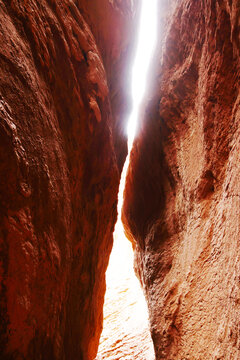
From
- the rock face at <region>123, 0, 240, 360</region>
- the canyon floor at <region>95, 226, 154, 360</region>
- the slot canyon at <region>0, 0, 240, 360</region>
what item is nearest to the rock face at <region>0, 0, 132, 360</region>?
the slot canyon at <region>0, 0, 240, 360</region>

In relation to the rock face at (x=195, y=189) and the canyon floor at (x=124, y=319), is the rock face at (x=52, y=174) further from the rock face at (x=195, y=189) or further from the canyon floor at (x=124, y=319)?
the canyon floor at (x=124, y=319)

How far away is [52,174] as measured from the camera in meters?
2.82

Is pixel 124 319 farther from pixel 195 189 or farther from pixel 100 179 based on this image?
pixel 195 189

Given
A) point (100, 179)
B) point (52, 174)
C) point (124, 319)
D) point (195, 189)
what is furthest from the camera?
point (124, 319)

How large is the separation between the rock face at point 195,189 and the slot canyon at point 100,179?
0.08 feet

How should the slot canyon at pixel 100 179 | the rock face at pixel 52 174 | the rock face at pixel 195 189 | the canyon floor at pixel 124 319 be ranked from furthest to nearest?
the canyon floor at pixel 124 319, the rock face at pixel 195 189, the slot canyon at pixel 100 179, the rock face at pixel 52 174

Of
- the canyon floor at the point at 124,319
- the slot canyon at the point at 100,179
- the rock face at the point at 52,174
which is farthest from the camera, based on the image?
the canyon floor at the point at 124,319

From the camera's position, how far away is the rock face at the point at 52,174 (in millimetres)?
2145

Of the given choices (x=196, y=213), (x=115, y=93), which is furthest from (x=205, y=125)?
(x=115, y=93)

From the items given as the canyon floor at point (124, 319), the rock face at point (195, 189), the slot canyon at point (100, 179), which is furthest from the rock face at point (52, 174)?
the canyon floor at point (124, 319)

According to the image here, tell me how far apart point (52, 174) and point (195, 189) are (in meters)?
2.10

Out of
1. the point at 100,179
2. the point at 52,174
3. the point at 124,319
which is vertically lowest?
the point at 124,319

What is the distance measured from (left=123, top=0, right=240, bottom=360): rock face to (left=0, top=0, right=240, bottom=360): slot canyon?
0.9 inches

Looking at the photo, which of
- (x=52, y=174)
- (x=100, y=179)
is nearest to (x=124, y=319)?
(x=100, y=179)
